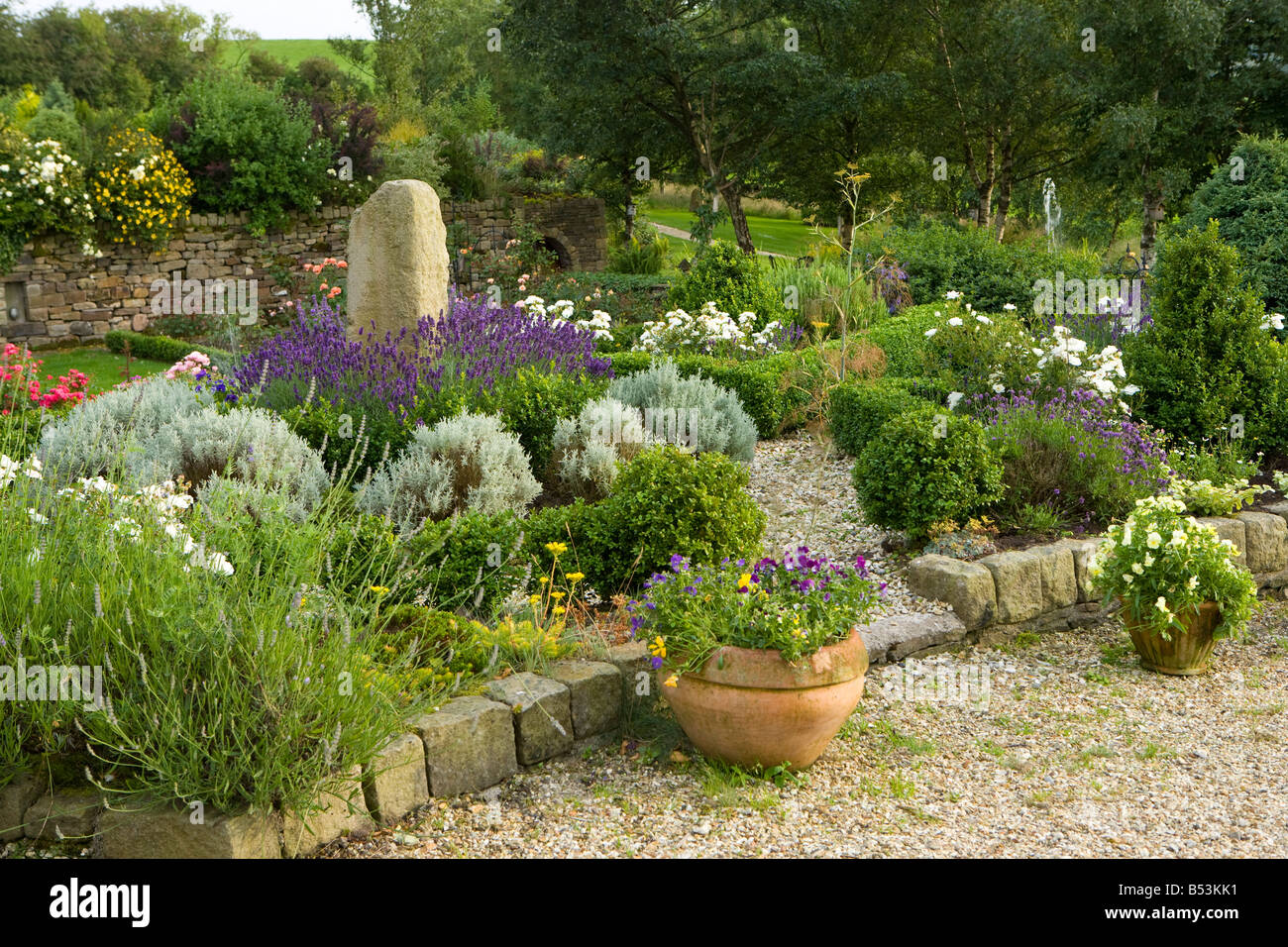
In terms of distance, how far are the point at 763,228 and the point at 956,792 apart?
27.7 meters

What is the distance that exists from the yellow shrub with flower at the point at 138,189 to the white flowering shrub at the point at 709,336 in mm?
8016

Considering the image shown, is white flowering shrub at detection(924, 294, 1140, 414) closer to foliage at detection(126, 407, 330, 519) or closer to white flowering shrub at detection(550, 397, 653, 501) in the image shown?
white flowering shrub at detection(550, 397, 653, 501)

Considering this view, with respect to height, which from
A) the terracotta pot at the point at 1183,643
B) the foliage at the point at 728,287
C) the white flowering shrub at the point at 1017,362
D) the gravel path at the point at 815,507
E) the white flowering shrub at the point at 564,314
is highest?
the foliage at the point at 728,287

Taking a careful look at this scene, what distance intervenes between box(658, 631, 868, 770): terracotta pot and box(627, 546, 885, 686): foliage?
4 cm

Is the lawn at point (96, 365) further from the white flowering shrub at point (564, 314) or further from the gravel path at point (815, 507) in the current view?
the gravel path at point (815, 507)

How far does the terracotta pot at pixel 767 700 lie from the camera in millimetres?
3461

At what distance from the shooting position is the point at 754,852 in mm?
3137

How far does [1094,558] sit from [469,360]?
360 centimetres

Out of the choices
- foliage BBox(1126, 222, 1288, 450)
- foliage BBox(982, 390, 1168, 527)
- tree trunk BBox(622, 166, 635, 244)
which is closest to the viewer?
foliage BBox(982, 390, 1168, 527)

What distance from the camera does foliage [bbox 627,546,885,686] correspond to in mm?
3510

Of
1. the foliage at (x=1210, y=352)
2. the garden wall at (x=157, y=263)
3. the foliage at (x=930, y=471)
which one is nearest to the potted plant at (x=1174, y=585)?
the foliage at (x=930, y=471)

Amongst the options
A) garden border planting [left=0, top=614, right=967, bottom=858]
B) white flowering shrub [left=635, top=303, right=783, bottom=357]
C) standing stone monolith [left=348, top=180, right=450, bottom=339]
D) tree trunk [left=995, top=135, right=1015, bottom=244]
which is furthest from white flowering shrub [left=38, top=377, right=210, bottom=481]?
tree trunk [left=995, top=135, right=1015, bottom=244]

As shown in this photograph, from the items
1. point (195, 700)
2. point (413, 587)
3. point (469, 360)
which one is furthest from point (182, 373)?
point (195, 700)

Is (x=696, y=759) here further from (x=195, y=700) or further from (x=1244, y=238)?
(x=1244, y=238)
